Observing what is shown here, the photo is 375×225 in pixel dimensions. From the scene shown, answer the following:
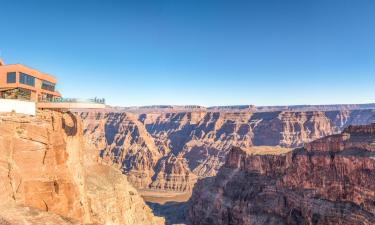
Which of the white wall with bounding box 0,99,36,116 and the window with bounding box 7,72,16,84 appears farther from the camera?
the window with bounding box 7,72,16,84

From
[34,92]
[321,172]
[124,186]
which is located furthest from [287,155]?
[34,92]

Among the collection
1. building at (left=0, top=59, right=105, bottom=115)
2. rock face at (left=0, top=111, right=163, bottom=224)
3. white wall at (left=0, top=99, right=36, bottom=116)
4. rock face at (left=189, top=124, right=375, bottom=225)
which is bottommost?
rock face at (left=189, top=124, right=375, bottom=225)

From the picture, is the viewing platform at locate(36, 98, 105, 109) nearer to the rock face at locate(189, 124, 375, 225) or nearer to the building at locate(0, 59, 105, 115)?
the building at locate(0, 59, 105, 115)

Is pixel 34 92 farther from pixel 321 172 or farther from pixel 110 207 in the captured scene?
pixel 321 172

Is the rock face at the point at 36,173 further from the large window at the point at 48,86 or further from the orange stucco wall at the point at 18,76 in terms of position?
the large window at the point at 48,86

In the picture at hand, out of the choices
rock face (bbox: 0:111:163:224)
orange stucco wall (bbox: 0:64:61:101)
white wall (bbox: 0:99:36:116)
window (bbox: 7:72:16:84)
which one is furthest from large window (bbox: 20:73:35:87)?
white wall (bbox: 0:99:36:116)

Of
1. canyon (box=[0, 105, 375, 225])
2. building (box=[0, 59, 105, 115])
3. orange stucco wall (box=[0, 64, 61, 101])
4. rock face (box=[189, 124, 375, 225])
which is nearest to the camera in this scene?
canyon (box=[0, 105, 375, 225])
